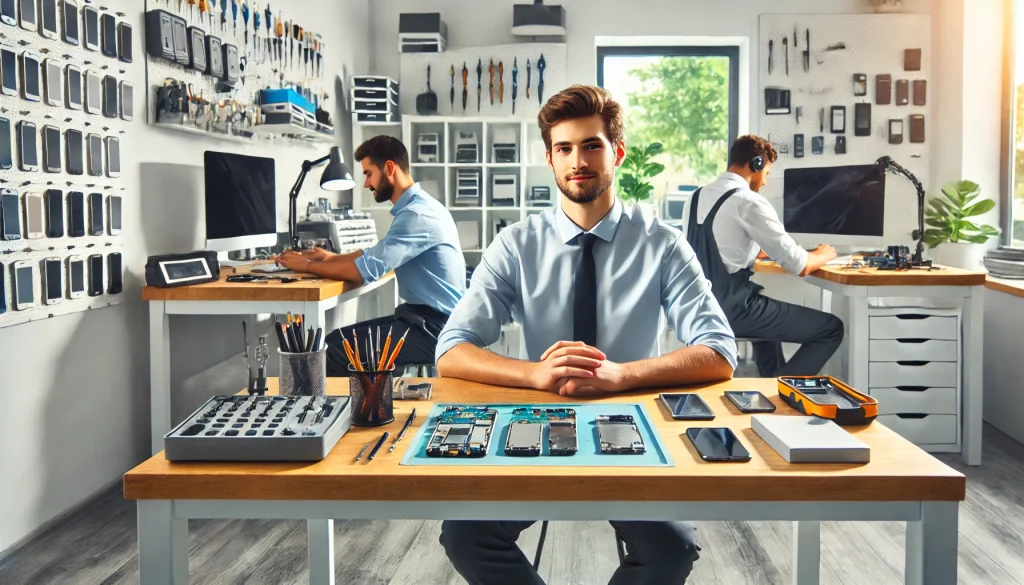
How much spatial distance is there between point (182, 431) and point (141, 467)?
7 centimetres

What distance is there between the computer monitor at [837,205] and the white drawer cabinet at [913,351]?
71 centimetres

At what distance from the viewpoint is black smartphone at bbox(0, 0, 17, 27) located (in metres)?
2.34

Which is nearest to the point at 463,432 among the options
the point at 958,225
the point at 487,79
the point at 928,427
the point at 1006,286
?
the point at 928,427

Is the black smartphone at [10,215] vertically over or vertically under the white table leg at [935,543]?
over

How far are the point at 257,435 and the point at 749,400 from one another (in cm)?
78

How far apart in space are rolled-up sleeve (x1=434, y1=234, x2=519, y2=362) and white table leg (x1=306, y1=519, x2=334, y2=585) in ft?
1.32

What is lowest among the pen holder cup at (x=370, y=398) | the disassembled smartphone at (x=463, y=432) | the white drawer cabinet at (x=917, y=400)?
the white drawer cabinet at (x=917, y=400)

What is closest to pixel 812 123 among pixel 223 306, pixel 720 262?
pixel 720 262

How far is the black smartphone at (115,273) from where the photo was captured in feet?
9.48

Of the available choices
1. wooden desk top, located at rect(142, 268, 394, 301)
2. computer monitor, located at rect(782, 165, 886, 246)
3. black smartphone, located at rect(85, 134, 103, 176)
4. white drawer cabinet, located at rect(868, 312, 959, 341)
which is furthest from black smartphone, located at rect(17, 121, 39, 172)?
computer monitor, located at rect(782, 165, 886, 246)

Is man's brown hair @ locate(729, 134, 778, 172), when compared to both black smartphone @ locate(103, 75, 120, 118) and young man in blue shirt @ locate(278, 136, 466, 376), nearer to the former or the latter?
young man in blue shirt @ locate(278, 136, 466, 376)

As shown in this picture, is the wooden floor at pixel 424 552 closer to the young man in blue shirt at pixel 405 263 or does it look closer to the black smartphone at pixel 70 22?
the young man in blue shirt at pixel 405 263

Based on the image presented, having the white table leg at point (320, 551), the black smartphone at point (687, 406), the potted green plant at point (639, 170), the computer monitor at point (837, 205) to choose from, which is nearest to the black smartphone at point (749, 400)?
the black smartphone at point (687, 406)

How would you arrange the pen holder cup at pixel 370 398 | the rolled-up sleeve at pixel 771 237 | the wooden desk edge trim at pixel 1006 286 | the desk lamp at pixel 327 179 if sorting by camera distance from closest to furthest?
the pen holder cup at pixel 370 398
the wooden desk edge trim at pixel 1006 286
the rolled-up sleeve at pixel 771 237
the desk lamp at pixel 327 179
